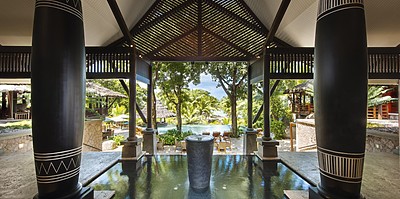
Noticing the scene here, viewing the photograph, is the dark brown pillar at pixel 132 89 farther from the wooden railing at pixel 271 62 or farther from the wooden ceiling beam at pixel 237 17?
the wooden ceiling beam at pixel 237 17

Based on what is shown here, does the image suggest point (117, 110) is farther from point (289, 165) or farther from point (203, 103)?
point (289, 165)

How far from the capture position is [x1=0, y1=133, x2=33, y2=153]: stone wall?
20.6ft

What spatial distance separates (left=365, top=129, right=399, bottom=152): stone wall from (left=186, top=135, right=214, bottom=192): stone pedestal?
20.4ft

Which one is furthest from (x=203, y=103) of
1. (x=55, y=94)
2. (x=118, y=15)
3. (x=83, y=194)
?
(x=55, y=94)

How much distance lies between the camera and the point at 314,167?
461cm

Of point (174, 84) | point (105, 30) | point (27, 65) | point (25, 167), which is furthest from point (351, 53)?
point (174, 84)

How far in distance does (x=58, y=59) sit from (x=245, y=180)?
12.5 feet

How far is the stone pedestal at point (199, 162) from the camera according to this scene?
3668 mm

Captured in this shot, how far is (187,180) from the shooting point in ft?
13.2

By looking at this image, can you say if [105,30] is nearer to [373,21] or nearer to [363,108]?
[363,108]

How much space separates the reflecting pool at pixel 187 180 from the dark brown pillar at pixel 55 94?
164cm

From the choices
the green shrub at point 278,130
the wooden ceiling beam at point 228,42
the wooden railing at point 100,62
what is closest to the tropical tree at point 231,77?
the green shrub at point 278,130

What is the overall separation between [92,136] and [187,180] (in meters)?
6.56

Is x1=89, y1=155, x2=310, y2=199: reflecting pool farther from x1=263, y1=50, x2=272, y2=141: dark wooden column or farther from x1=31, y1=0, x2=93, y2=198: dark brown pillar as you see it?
x1=31, y1=0, x2=93, y2=198: dark brown pillar
